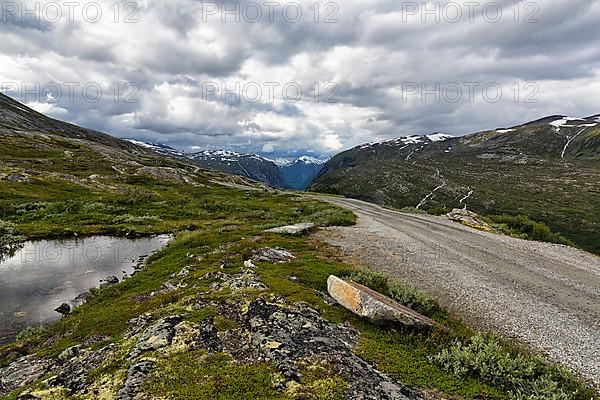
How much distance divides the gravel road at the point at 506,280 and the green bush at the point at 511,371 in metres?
1.42

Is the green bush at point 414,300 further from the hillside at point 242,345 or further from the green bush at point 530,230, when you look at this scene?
the green bush at point 530,230

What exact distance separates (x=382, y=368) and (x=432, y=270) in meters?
11.6

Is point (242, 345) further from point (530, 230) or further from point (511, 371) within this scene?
point (530, 230)

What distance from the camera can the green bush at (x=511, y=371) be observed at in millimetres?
8203

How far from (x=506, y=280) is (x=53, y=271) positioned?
2950 cm

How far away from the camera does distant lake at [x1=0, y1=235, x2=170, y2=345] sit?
17.9 meters

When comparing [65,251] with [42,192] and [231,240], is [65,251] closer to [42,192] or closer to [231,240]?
[231,240]

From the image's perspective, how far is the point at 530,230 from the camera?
1473 inches

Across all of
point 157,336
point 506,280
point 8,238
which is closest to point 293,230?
point 506,280

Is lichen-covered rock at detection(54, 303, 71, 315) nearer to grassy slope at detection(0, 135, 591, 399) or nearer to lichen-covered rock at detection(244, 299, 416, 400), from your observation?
grassy slope at detection(0, 135, 591, 399)

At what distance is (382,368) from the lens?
8.60 meters

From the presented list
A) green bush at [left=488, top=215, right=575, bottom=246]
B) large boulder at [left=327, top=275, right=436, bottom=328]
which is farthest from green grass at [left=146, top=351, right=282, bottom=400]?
green bush at [left=488, top=215, right=575, bottom=246]

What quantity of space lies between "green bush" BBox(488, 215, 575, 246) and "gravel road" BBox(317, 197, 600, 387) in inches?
304

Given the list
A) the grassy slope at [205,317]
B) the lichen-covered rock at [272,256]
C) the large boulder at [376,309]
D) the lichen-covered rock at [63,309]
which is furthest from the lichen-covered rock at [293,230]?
the large boulder at [376,309]
